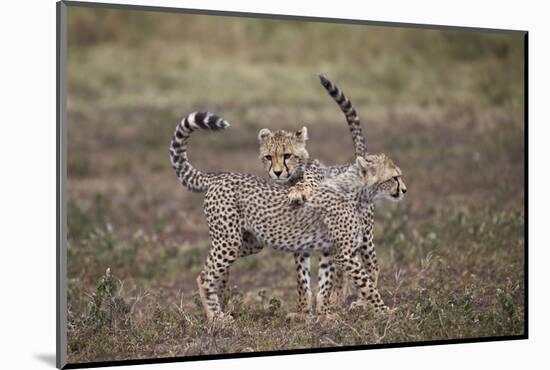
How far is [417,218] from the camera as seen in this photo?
10.3 metres

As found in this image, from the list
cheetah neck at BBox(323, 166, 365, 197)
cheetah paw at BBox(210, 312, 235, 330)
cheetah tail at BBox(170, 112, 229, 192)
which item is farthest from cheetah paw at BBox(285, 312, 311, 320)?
cheetah tail at BBox(170, 112, 229, 192)

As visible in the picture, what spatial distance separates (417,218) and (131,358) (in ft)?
14.6

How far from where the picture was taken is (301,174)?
677cm

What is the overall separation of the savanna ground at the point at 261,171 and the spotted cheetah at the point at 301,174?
0.28m

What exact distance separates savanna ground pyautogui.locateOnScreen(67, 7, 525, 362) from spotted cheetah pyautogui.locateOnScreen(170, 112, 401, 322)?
355mm

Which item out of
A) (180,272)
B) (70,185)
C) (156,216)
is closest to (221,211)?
(180,272)

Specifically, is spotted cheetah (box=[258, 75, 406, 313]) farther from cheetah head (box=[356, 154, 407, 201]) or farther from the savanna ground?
the savanna ground

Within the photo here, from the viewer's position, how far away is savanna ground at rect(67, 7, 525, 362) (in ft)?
22.7

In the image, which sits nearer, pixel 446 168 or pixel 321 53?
pixel 446 168

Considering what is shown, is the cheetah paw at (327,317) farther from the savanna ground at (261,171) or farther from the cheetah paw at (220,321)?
the cheetah paw at (220,321)

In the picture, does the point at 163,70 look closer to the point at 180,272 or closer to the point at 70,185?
the point at 70,185

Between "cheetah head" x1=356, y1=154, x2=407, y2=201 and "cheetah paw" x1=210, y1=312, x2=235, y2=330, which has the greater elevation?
"cheetah head" x1=356, y1=154, x2=407, y2=201

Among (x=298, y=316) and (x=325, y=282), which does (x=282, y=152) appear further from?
(x=298, y=316)

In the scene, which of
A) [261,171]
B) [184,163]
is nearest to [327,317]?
[184,163]
